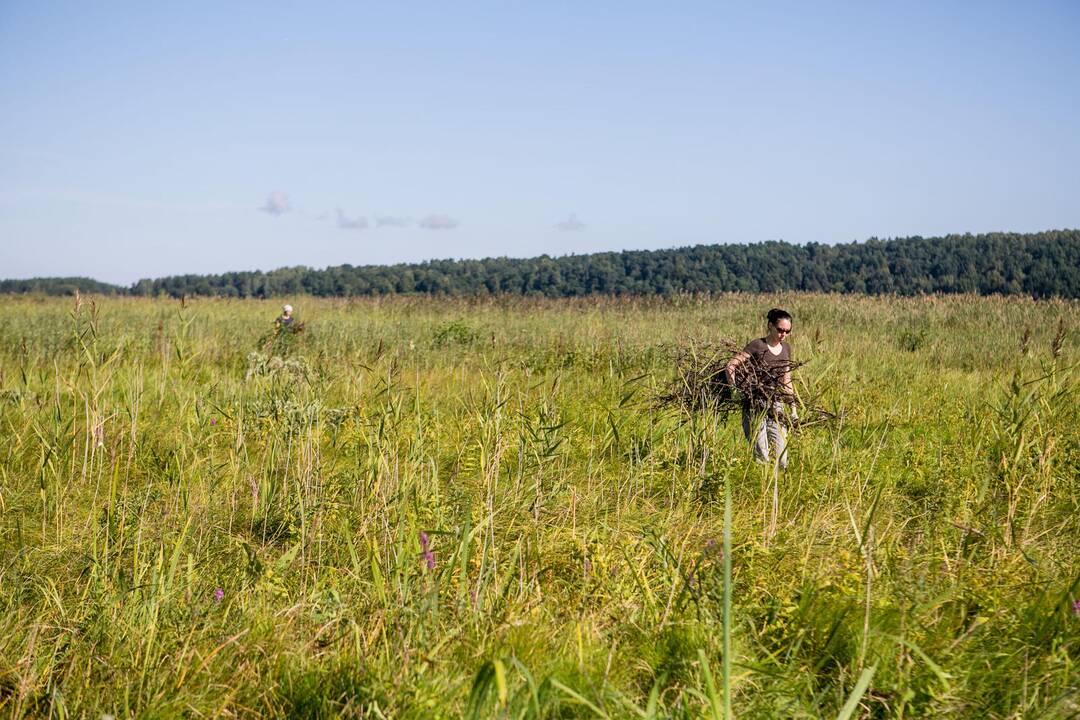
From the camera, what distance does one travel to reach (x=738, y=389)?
4.66 meters

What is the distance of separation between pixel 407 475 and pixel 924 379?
28.3 feet

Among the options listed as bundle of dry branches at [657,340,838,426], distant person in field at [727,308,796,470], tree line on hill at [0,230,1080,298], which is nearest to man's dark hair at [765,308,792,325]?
distant person in field at [727,308,796,470]

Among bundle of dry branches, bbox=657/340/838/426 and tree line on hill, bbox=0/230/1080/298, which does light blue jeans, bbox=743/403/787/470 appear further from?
tree line on hill, bbox=0/230/1080/298

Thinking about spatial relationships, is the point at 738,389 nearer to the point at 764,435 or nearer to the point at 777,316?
the point at 764,435

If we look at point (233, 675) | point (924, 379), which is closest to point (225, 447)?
point (233, 675)

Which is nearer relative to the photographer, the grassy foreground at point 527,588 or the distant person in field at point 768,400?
the grassy foreground at point 527,588

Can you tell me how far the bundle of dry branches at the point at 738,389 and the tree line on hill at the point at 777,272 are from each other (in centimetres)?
3376

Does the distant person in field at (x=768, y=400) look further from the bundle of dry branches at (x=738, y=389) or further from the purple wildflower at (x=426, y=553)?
the purple wildflower at (x=426, y=553)

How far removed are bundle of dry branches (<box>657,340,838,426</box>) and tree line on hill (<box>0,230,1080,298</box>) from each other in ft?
111

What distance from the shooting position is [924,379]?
948 centimetres

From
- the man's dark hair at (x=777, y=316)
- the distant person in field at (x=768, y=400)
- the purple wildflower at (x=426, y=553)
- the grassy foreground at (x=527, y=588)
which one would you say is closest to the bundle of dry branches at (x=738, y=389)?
the distant person in field at (x=768, y=400)

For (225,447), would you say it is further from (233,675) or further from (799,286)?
(799,286)

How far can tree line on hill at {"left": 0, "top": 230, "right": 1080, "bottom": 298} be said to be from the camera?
4181 cm

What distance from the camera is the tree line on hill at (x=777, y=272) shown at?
137 feet
